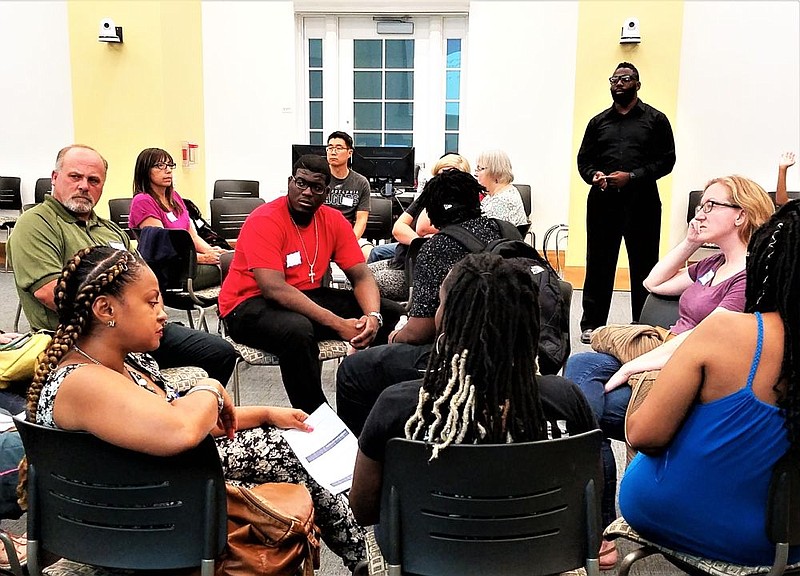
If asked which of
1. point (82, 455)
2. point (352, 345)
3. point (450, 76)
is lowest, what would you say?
point (352, 345)

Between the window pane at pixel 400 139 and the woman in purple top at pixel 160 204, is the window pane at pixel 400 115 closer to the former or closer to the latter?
the window pane at pixel 400 139

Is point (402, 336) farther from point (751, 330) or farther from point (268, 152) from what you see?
point (268, 152)

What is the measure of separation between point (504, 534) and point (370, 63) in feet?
24.1

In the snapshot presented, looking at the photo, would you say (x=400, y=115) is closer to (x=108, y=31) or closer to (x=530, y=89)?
(x=530, y=89)

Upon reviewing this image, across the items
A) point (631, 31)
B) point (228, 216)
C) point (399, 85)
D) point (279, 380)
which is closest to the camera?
point (279, 380)

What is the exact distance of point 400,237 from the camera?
4289 mm

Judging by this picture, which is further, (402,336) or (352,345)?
(352,345)

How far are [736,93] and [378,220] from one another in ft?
12.9

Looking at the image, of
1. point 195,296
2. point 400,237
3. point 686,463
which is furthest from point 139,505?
point 400,237

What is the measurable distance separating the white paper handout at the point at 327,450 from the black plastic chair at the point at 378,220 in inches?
144

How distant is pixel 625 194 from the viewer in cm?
472

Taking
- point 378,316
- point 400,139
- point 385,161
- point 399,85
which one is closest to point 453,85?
point 399,85

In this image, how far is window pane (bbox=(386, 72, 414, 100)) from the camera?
8.12 metres

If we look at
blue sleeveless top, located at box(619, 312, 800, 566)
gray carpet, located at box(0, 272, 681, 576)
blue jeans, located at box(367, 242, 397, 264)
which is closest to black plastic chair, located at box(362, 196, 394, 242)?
blue jeans, located at box(367, 242, 397, 264)
